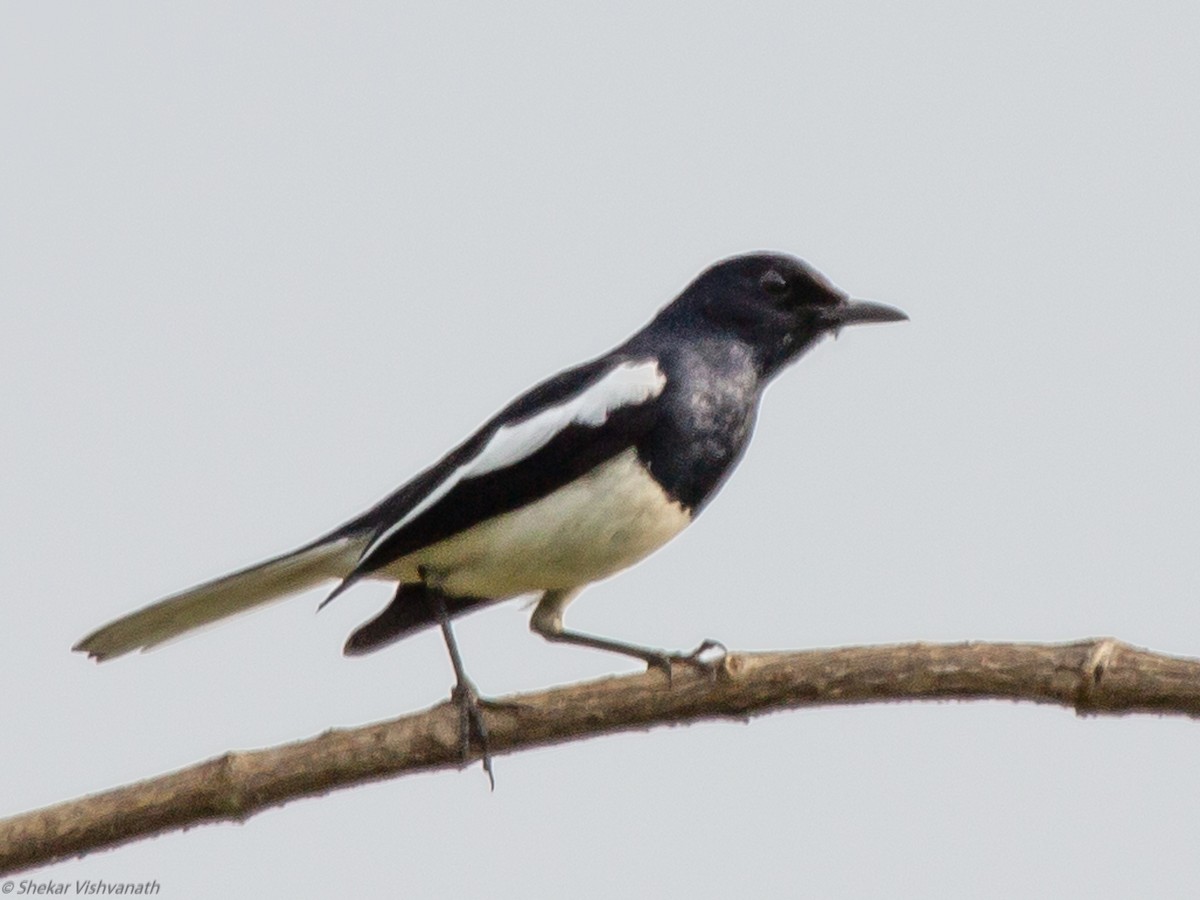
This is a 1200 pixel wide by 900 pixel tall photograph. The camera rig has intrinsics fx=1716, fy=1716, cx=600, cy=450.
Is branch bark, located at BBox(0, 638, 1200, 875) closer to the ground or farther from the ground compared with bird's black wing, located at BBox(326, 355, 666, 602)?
closer to the ground

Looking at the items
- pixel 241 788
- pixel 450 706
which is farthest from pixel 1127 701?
pixel 241 788

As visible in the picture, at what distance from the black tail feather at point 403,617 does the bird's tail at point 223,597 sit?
0.21m

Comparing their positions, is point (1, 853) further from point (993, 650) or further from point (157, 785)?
point (993, 650)

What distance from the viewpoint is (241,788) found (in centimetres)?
435

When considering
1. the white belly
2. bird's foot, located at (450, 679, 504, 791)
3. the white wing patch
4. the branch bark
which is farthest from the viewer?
the white wing patch

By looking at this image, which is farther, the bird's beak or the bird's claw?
the bird's beak

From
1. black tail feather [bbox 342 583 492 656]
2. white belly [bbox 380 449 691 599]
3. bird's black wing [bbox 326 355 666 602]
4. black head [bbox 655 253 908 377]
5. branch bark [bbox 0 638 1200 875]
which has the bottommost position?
branch bark [bbox 0 638 1200 875]

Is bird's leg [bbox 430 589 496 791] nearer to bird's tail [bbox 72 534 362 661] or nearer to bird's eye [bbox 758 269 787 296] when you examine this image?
bird's tail [bbox 72 534 362 661]

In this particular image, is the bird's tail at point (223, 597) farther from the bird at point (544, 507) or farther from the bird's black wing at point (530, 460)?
the bird's black wing at point (530, 460)

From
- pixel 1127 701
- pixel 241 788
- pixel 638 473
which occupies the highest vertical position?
pixel 638 473

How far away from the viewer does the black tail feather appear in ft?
19.2

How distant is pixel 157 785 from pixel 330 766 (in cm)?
44

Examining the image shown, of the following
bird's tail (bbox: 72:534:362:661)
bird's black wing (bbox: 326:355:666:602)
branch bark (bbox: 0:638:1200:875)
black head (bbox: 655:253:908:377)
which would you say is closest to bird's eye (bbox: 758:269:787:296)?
black head (bbox: 655:253:908:377)

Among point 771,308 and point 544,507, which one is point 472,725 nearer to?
point 544,507
